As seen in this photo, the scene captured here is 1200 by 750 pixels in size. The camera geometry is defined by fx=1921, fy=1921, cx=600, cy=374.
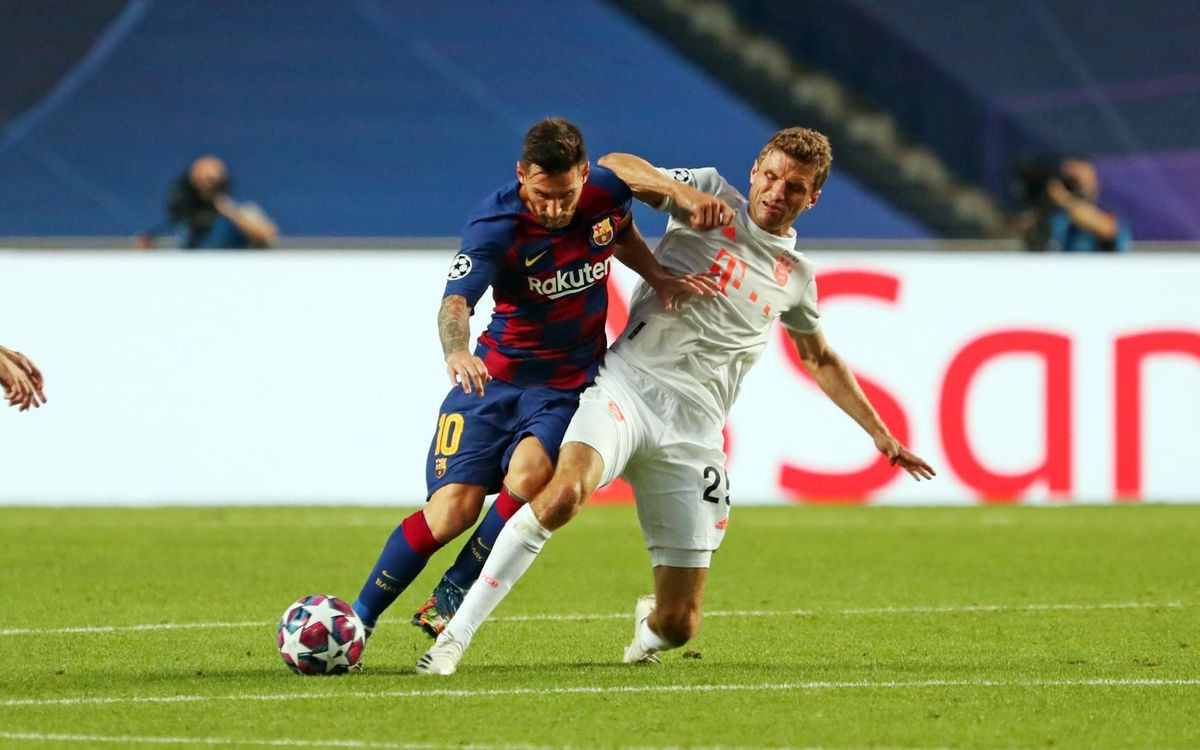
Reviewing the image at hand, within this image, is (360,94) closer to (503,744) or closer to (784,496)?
(784,496)

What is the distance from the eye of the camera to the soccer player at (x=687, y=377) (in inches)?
A: 246

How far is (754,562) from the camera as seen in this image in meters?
9.83

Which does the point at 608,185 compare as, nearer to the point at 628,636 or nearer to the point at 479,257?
the point at 479,257

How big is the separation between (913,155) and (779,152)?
408 inches

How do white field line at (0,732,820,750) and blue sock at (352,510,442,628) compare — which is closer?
white field line at (0,732,820,750)

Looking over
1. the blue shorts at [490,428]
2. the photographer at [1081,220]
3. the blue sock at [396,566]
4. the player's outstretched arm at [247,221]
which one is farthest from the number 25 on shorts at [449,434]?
the photographer at [1081,220]

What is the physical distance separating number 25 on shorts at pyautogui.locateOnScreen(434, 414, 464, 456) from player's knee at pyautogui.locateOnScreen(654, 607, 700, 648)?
2.91ft

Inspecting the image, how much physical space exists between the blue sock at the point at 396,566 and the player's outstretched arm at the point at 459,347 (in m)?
0.71

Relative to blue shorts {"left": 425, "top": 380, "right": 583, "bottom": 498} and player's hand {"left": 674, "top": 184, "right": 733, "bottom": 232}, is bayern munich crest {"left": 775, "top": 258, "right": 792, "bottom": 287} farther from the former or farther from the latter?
blue shorts {"left": 425, "top": 380, "right": 583, "bottom": 498}

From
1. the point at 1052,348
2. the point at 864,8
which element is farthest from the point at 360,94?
the point at 1052,348

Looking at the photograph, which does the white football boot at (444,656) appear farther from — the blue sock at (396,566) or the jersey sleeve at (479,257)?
the jersey sleeve at (479,257)

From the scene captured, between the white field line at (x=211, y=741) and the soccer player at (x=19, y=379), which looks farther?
the soccer player at (x=19, y=379)

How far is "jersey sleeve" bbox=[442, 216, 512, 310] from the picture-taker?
19.8 ft

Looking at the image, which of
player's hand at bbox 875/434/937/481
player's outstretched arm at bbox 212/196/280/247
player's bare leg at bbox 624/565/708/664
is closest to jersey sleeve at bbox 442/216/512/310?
player's bare leg at bbox 624/565/708/664
